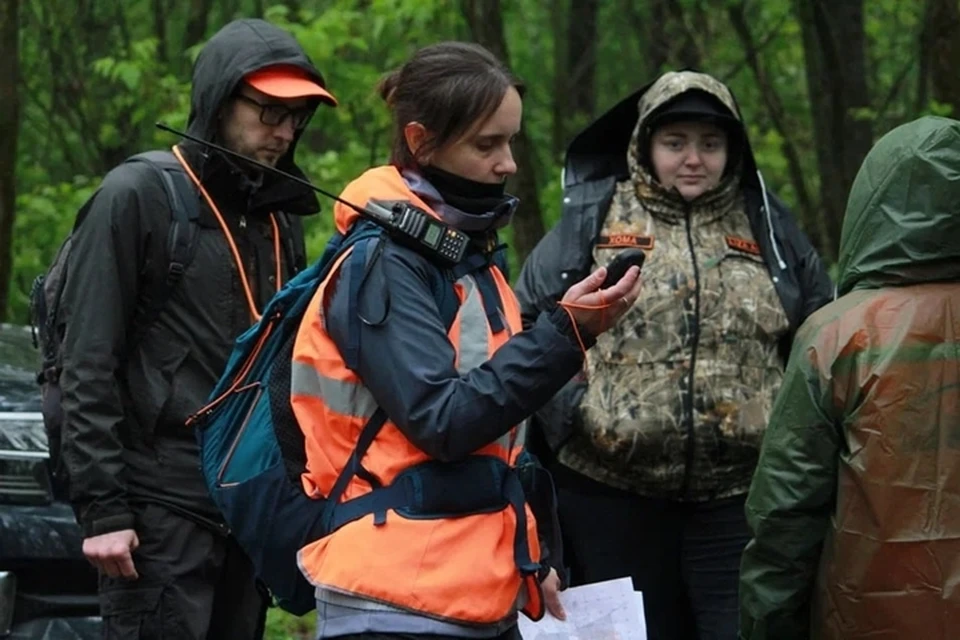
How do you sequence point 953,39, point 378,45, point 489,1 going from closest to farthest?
point 953,39 < point 489,1 < point 378,45

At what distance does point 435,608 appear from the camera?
10.1 ft

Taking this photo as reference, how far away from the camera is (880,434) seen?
11.2ft

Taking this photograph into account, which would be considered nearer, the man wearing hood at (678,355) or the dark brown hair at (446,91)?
the dark brown hair at (446,91)

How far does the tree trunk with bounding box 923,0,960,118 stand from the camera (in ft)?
25.5

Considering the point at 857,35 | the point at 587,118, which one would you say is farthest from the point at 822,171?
the point at 587,118

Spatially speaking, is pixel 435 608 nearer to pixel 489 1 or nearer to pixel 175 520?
pixel 175 520

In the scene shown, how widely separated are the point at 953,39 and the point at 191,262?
4.77 metres

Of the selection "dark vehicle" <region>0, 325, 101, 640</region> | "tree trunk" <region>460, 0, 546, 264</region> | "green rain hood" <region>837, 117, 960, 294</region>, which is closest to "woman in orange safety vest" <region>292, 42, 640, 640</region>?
"green rain hood" <region>837, 117, 960, 294</region>

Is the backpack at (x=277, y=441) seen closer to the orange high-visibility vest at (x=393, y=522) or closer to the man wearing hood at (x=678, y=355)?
the orange high-visibility vest at (x=393, y=522)

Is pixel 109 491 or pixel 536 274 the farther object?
pixel 536 274

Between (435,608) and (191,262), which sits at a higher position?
(191,262)

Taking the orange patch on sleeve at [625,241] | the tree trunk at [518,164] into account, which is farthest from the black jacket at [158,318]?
the tree trunk at [518,164]

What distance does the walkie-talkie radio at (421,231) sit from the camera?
3.19 metres

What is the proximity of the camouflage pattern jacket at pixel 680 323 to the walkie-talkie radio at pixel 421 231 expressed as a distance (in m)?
1.62
